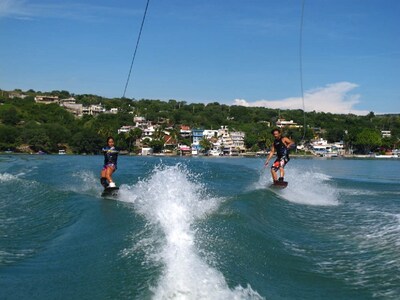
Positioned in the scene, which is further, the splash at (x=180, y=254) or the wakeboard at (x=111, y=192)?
the wakeboard at (x=111, y=192)

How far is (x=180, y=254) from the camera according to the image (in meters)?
5.55

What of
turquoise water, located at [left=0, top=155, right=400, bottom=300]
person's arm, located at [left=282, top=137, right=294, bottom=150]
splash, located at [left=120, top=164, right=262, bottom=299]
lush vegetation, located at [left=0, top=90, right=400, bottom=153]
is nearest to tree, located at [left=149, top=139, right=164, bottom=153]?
lush vegetation, located at [left=0, top=90, right=400, bottom=153]

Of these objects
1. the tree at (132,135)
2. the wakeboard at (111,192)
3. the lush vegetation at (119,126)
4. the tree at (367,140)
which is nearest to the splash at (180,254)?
the wakeboard at (111,192)

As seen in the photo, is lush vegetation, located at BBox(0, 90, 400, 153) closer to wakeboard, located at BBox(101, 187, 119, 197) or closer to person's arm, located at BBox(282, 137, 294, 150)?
person's arm, located at BBox(282, 137, 294, 150)

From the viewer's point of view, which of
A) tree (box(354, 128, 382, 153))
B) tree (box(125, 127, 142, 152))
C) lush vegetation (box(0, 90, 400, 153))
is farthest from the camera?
tree (box(354, 128, 382, 153))

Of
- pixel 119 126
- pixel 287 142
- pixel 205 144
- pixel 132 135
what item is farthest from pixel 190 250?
pixel 119 126

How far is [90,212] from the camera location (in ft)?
31.0

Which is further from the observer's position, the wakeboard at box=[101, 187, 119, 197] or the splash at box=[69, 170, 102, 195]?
the splash at box=[69, 170, 102, 195]

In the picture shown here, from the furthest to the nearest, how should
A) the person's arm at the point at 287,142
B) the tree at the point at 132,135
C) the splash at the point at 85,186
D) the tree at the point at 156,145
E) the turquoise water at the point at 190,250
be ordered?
the tree at the point at 156,145 < the tree at the point at 132,135 < the person's arm at the point at 287,142 < the splash at the point at 85,186 < the turquoise water at the point at 190,250

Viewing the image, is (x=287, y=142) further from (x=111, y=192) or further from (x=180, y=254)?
(x=180, y=254)

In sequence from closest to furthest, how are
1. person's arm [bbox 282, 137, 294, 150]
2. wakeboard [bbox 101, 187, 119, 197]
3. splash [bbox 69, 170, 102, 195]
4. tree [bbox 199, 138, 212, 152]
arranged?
wakeboard [bbox 101, 187, 119, 197] < splash [bbox 69, 170, 102, 195] < person's arm [bbox 282, 137, 294, 150] < tree [bbox 199, 138, 212, 152]

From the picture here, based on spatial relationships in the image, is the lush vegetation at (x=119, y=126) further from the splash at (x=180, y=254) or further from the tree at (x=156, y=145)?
the splash at (x=180, y=254)

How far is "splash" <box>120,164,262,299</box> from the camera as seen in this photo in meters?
4.63

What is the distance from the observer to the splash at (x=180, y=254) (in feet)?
15.2
